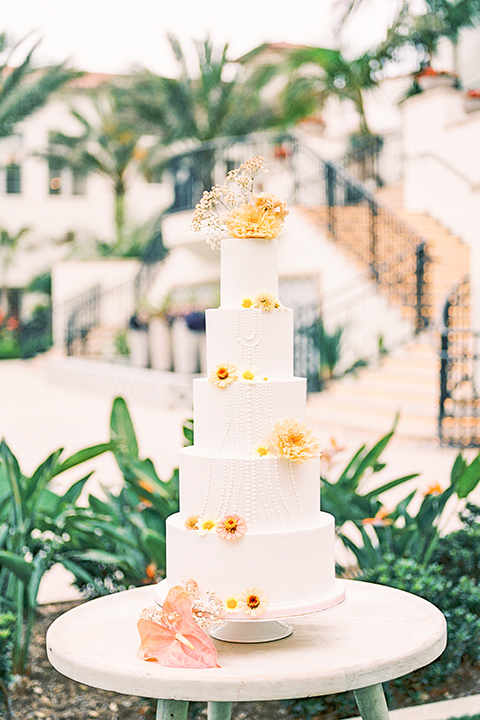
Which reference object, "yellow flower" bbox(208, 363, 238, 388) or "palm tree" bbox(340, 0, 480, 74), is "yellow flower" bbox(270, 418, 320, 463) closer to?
"yellow flower" bbox(208, 363, 238, 388)

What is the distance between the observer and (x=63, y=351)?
2753 centimetres

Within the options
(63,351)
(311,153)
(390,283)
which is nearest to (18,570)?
(390,283)

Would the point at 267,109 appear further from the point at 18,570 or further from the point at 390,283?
the point at 18,570

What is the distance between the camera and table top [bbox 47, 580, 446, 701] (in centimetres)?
237

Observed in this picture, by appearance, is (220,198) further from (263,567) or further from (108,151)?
(108,151)

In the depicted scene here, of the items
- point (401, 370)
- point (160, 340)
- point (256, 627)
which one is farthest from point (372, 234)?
point (256, 627)

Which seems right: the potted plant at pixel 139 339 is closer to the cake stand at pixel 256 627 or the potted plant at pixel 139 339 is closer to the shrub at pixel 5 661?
the shrub at pixel 5 661

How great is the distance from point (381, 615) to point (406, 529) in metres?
1.47

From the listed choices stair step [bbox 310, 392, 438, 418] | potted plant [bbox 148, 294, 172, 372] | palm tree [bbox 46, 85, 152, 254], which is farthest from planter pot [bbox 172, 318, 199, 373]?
palm tree [bbox 46, 85, 152, 254]

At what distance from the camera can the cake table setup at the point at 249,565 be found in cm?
252

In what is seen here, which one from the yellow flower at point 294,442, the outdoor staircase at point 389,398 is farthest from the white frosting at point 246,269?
the outdoor staircase at point 389,398

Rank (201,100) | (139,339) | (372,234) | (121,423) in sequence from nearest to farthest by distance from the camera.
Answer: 1. (121,423)
2. (372,234)
3. (139,339)
4. (201,100)

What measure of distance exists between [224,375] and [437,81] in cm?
1659

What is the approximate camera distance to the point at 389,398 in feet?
42.5
